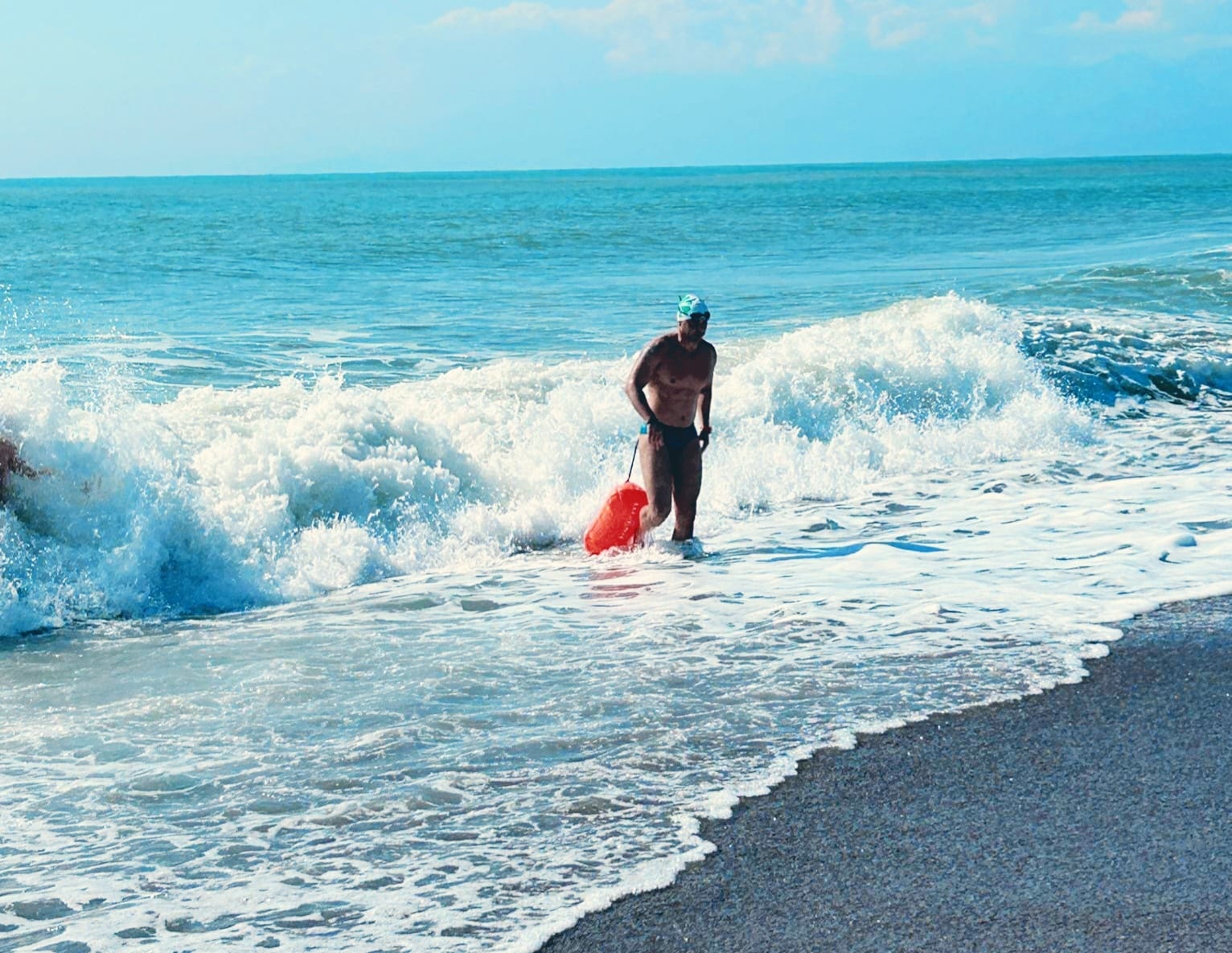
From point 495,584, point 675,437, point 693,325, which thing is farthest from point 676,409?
point 495,584

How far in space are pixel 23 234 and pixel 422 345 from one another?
3284cm

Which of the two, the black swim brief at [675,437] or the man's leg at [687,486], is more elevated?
the black swim brief at [675,437]

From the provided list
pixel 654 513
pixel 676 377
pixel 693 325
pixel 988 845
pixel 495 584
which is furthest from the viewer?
pixel 654 513

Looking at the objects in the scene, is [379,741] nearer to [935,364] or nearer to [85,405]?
[85,405]

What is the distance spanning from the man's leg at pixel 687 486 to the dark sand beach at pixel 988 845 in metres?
3.51

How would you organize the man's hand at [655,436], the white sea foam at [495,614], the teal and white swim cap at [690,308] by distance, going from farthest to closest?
1. the man's hand at [655,436]
2. the teal and white swim cap at [690,308]
3. the white sea foam at [495,614]

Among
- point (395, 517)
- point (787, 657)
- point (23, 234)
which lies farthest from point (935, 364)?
point (23, 234)

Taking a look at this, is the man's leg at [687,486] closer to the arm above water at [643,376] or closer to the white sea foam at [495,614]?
the white sea foam at [495,614]

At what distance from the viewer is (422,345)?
18109 mm

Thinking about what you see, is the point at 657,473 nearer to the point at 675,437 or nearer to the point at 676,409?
the point at 675,437

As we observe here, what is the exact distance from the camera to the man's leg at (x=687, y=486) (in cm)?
900

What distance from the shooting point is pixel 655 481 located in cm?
897

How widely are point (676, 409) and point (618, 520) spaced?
2.83 ft

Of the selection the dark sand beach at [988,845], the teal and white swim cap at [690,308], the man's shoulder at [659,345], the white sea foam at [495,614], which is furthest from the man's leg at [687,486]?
the dark sand beach at [988,845]
